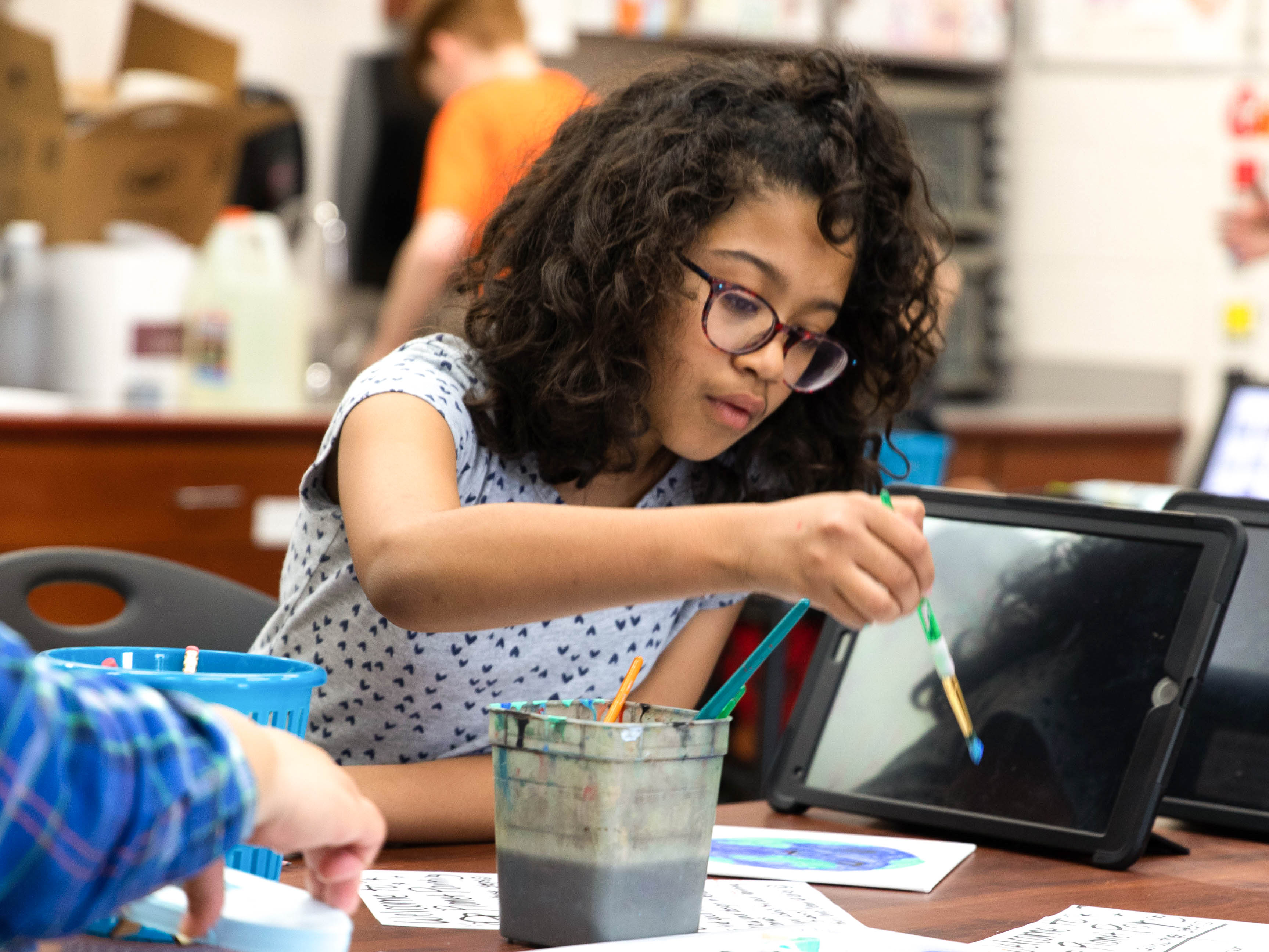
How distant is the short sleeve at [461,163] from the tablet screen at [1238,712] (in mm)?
1913

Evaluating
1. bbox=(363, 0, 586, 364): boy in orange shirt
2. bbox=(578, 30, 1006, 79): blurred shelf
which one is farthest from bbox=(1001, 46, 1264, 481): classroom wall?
bbox=(363, 0, 586, 364): boy in orange shirt

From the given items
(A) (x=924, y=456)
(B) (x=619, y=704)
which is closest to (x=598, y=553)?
(B) (x=619, y=704)

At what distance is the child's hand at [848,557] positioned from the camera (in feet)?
Result: 2.18

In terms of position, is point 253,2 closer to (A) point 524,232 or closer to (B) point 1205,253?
(B) point 1205,253

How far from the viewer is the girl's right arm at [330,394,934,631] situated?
67cm

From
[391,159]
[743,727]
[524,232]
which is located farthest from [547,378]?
[391,159]

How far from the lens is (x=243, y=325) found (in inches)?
115

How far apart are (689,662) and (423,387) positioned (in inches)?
13.4

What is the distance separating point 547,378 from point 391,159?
267 cm

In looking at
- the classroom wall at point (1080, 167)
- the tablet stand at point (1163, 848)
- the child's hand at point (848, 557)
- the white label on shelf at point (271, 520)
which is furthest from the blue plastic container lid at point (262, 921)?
the classroom wall at point (1080, 167)

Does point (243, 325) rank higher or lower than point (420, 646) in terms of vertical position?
lower

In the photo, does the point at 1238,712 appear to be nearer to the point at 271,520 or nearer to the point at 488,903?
the point at 488,903

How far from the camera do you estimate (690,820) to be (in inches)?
27.2

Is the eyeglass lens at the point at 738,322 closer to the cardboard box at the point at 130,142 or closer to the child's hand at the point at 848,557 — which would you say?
the child's hand at the point at 848,557
